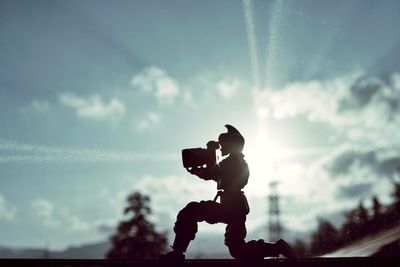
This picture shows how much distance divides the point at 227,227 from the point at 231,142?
1.34m

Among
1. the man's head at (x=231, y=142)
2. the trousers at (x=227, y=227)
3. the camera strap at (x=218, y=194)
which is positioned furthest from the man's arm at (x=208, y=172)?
the trousers at (x=227, y=227)

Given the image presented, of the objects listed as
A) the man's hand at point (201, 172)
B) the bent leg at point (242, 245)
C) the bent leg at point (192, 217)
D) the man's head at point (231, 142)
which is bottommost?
the bent leg at point (242, 245)

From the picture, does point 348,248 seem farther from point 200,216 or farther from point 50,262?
point 50,262

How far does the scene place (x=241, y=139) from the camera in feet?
20.7

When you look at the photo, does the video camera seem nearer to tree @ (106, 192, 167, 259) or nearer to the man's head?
the man's head

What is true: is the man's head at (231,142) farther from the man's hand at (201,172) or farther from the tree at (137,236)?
the tree at (137,236)

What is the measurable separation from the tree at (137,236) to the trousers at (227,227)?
61.9 meters

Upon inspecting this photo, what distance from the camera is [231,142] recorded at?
245 inches

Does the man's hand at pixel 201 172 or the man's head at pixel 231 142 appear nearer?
the man's hand at pixel 201 172

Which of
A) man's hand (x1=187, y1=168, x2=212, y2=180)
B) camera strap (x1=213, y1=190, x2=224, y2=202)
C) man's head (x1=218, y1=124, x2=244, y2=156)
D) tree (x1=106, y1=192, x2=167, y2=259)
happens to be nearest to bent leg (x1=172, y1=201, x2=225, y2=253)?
camera strap (x1=213, y1=190, x2=224, y2=202)

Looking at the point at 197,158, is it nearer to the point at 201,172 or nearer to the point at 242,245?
→ the point at 201,172

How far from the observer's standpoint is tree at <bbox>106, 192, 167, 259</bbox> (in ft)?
212

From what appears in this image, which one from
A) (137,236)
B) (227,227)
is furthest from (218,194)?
(137,236)

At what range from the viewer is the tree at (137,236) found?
64688 millimetres
